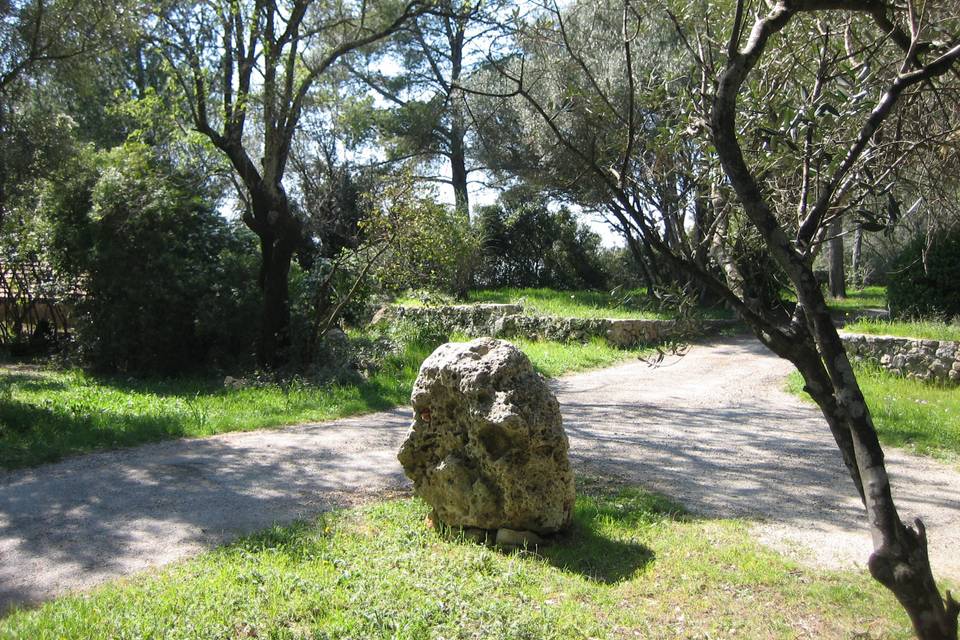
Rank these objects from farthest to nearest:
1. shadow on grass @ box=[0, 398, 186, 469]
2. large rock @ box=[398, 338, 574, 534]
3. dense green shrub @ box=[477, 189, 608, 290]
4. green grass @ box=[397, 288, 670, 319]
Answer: dense green shrub @ box=[477, 189, 608, 290]
green grass @ box=[397, 288, 670, 319]
shadow on grass @ box=[0, 398, 186, 469]
large rock @ box=[398, 338, 574, 534]

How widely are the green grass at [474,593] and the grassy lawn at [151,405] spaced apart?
3.51 meters

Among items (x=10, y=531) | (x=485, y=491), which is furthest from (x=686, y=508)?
(x=10, y=531)

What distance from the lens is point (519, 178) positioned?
79.4ft

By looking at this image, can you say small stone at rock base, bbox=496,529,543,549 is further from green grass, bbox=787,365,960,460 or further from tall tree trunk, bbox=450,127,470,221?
tall tree trunk, bbox=450,127,470,221

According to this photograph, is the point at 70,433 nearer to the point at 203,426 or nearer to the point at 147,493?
the point at 203,426

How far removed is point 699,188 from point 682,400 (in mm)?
5144

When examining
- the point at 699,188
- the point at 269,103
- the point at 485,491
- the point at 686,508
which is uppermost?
the point at 269,103

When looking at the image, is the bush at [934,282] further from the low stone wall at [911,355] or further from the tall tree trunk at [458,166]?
the tall tree trunk at [458,166]

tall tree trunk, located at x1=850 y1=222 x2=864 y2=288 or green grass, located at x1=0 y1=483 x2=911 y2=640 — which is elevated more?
tall tree trunk, located at x1=850 y1=222 x2=864 y2=288

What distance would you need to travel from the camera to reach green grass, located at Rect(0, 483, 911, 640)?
12.2ft

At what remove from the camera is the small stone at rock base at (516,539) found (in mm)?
4820

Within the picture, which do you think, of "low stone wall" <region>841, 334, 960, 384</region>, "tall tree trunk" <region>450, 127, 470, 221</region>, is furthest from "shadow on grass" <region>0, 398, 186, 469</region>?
"tall tree trunk" <region>450, 127, 470, 221</region>

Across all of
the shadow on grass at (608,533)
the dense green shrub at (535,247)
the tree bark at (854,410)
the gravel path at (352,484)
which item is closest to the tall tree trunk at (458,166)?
the dense green shrub at (535,247)

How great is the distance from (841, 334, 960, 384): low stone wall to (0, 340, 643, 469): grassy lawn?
445 centimetres
